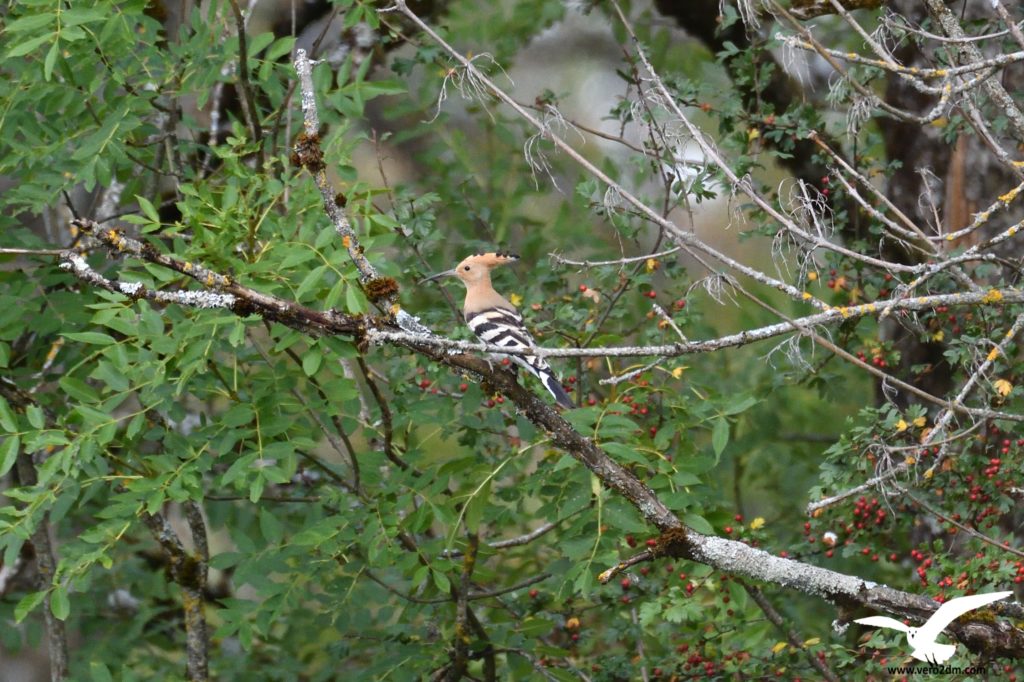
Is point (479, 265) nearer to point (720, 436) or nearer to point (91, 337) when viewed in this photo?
point (720, 436)

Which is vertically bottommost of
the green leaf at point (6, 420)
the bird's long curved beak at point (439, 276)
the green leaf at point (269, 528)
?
the green leaf at point (269, 528)

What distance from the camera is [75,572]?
4.65m

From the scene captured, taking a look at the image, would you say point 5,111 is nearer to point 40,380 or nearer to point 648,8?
point 40,380

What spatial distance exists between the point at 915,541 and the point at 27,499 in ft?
15.1

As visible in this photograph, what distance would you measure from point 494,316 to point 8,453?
210 centimetres

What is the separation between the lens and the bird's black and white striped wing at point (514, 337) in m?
5.20

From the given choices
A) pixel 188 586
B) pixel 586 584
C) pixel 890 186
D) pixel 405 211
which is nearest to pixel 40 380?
pixel 188 586

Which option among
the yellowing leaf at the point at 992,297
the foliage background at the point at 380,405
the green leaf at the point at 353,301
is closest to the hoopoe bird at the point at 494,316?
the foliage background at the point at 380,405

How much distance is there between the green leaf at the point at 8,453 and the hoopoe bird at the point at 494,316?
5.98 feet

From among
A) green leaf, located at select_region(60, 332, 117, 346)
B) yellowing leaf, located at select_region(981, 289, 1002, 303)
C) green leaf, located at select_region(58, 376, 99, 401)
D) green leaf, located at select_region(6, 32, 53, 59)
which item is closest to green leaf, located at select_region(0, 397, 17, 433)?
green leaf, located at select_region(58, 376, 99, 401)

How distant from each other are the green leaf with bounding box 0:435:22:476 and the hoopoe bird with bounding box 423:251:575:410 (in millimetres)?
1824

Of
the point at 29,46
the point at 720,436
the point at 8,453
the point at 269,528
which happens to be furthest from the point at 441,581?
the point at 29,46

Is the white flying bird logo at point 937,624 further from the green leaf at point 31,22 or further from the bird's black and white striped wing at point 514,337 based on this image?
the green leaf at point 31,22

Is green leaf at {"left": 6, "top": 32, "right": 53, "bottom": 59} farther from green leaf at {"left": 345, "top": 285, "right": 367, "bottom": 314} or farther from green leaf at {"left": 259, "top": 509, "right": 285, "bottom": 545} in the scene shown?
green leaf at {"left": 259, "top": 509, "right": 285, "bottom": 545}
